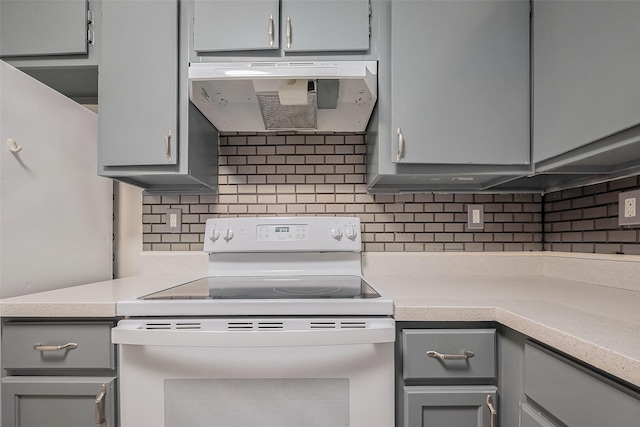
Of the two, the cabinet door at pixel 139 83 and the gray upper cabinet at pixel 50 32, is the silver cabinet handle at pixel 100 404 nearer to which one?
the cabinet door at pixel 139 83

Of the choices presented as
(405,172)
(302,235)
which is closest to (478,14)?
(405,172)

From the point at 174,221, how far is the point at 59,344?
0.77 m

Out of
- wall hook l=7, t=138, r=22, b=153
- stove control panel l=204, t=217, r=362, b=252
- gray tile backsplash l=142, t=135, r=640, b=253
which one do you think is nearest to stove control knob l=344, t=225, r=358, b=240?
stove control panel l=204, t=217, r=362, b=252

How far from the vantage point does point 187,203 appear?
1710mm

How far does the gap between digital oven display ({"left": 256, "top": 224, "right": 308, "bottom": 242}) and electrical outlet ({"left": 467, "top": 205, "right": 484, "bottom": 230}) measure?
0.79 meters

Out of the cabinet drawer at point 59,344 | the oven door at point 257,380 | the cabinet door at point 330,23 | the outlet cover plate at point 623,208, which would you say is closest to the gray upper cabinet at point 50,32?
the cabinet door at point 330,23

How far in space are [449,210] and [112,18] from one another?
1648 millimetres

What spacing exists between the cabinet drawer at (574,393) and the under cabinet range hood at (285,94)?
98 cm

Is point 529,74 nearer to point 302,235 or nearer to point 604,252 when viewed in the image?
point 604,252

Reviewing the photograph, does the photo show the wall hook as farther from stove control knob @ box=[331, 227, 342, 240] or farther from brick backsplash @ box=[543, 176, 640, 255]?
brick backsplash @ box=[543, 176, 640, 255]

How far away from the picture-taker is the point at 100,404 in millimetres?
1004

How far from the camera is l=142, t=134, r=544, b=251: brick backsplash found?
1.69 meters

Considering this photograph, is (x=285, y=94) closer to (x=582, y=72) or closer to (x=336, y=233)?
(x=336, y=233)

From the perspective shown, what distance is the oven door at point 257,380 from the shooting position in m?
0.96
